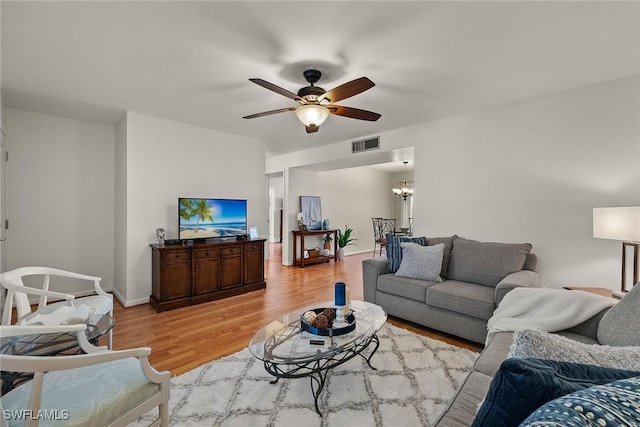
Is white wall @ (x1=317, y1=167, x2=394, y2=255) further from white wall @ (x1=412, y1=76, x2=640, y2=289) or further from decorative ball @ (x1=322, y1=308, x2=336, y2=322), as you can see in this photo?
decorative ball @ (x1=322, y1=308, x2=336, y2=322)

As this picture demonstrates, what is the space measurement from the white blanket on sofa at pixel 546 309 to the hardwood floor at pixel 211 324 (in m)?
0.77

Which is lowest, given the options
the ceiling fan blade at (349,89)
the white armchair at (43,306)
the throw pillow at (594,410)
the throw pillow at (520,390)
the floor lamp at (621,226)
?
the white armchair at (43,306)

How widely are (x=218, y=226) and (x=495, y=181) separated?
3.80 m

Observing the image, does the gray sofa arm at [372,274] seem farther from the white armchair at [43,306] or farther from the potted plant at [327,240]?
the potted plant at [327,240]

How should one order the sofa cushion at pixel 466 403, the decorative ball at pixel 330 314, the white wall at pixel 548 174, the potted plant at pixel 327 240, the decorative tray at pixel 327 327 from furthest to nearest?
1. the potted plant at pixel 327 240
2. the white wall at pixel 548 174
3. the decorative ball at pixel 330 314
4. the decorative tray at pixel 327 327
5. the sofa cushion at pixel 466 403

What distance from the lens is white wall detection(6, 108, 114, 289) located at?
355cm

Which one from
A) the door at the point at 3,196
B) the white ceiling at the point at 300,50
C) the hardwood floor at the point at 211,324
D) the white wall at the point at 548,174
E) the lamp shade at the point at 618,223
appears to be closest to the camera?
the white ceiling at the point at 300,50

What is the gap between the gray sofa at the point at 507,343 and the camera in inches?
43.3

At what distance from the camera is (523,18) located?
185 cm

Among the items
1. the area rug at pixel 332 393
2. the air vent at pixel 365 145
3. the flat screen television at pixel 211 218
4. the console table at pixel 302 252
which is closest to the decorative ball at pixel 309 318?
the area rug at pixel 332 393

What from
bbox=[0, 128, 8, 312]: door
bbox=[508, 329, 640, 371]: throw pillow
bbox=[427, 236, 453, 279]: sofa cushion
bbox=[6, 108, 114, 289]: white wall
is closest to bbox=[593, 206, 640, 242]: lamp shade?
bbox=[427, 236, 453, 279]: sofa cushion

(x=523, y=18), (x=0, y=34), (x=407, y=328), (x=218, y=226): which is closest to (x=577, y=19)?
(x=523, y=18)

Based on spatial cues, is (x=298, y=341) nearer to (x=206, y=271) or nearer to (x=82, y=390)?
(x=82, y=390)

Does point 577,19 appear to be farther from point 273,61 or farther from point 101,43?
point 101,43
